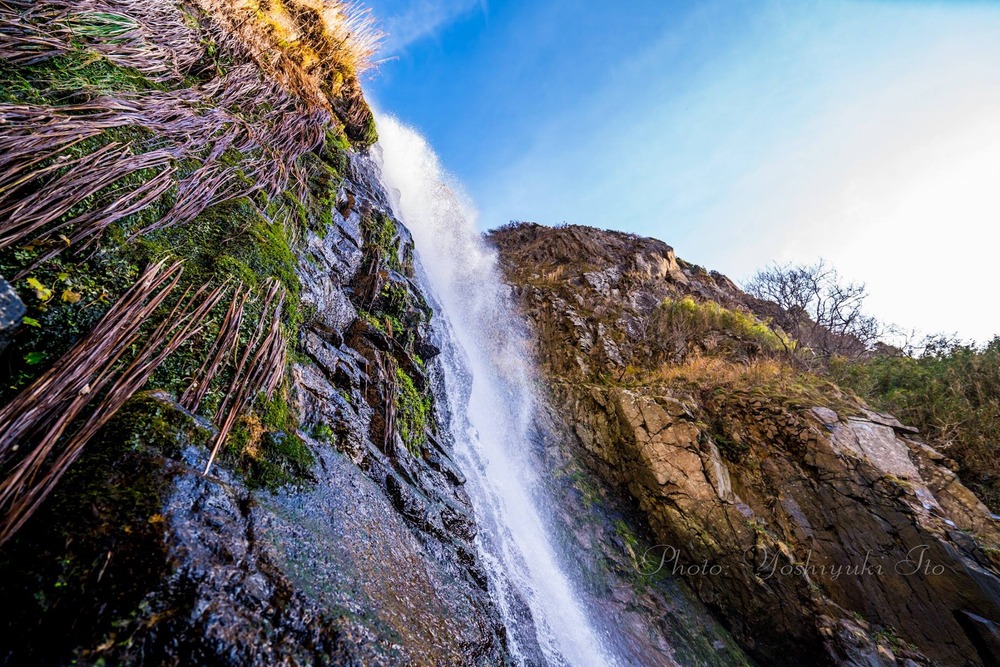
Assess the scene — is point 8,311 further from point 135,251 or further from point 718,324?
point 718,324

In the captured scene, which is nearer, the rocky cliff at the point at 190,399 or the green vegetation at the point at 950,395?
the rocky cliff at the point at 190,399

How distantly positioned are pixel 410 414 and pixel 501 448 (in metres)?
4.08

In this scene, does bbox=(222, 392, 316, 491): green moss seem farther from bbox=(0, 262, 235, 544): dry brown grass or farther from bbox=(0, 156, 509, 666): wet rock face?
bbox=(0, 262, 235, 544): dry brown grass

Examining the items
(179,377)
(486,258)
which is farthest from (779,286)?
(179,377)

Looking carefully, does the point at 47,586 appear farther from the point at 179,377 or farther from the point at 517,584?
the point at 517,584

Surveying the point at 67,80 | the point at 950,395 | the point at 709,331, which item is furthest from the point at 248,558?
the point at 709,331

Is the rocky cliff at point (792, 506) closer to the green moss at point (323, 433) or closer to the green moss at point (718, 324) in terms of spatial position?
the green moss at point (718, 324)

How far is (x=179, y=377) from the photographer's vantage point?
1.92 m

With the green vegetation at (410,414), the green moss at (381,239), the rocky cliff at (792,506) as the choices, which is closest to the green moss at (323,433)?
the green vegetation at (410,414)

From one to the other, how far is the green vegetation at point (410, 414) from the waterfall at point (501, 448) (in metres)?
1.18

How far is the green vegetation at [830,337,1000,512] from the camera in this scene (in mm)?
6570

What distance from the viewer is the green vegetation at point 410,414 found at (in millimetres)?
3926

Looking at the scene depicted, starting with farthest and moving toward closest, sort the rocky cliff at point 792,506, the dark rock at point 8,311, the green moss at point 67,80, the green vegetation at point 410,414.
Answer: the rocky cliff at point 792,506 → the green vegetation at point 410,414 → the green moss at point 67,80 → the dark rock at point 8,311

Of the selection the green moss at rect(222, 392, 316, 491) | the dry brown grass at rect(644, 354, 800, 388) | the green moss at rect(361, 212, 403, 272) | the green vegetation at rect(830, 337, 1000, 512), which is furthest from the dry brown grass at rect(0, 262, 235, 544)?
the green vegetation at rect(830, 337, 1000, 512)
